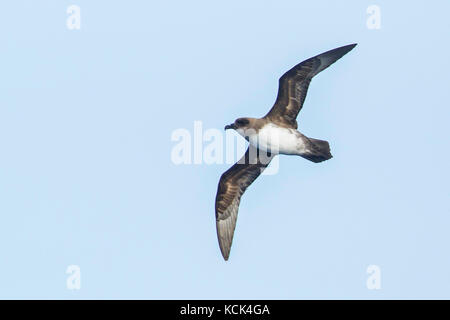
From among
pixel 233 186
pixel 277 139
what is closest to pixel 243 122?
pixel 277 139

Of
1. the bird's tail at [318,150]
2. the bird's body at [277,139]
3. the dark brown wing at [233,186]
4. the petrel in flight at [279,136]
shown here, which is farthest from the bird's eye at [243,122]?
the bird's tail at [318,150]

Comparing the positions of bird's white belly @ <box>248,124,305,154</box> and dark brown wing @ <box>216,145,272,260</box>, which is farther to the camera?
dark brown wing @ <box>216,145,272,260</box>

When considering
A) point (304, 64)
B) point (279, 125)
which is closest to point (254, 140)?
point (279, 125)

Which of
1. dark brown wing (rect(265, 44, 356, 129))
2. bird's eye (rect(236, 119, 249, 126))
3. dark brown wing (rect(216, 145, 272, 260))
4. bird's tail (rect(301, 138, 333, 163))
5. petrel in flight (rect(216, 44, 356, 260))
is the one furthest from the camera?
dark brown wing (rect(216, 145, 272, 260))

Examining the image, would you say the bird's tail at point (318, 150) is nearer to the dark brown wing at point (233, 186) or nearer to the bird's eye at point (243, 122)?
the bird's eye at point (243, 122)

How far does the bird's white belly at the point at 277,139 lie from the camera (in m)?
17.4

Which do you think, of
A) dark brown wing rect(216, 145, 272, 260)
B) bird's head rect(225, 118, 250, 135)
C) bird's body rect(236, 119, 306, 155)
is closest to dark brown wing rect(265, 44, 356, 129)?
bird's body rect(236, 119, 306, 155)

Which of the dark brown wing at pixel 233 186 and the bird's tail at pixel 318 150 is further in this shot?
the dark brown wing at pixel 233 186

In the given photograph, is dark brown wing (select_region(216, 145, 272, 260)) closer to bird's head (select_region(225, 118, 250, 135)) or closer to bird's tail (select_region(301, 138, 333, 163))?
bird's head (select_region(225, 118, 250, 135))

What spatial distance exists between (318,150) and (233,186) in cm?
261

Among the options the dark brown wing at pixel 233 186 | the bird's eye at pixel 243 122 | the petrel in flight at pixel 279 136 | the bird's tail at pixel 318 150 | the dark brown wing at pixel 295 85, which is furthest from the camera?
the dark brown wing at pixel 233 186

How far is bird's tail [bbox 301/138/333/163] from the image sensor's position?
17.1 metres

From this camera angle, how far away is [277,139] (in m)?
17.5

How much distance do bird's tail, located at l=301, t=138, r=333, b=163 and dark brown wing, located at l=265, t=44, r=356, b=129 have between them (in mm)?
822
